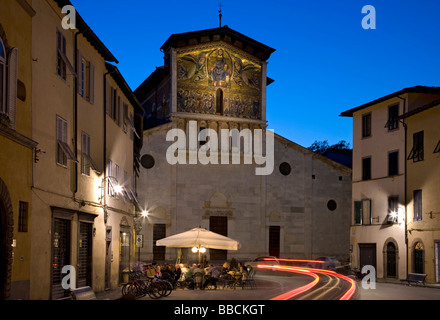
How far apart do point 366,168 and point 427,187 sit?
662 cm

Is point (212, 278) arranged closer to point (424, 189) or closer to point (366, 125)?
A: point (424, 189)

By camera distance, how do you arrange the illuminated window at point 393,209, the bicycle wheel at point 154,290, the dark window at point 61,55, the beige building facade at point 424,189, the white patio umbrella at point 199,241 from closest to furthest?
the dark window at point 61,55 → the bicycle wheel at point 154,290 → the white patio umbrella at point 199,241 → the beige building facade at point 424,189 → the illuminated window at point 393,209

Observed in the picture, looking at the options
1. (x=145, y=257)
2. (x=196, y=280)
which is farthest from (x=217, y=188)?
(x=196, y=280)

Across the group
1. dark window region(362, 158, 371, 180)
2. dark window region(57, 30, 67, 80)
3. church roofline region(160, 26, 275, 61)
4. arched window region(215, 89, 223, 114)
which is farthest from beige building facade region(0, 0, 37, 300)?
arched window region(215, 89, 223, 114)

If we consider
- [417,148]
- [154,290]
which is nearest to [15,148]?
[154,290]

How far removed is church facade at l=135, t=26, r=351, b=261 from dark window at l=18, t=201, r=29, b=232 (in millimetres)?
30543

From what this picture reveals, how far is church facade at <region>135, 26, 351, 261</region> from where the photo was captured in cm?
4816

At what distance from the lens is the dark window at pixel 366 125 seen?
41.6 m

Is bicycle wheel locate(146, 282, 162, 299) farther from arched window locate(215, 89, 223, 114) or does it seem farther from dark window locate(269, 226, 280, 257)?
arched window locate(215, 89, 223, 114)

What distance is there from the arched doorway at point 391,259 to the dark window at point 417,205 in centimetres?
267

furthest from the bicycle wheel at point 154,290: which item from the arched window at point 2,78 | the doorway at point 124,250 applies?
the arched window at point 2,78

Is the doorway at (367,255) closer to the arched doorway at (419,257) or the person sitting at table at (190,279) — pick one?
the arched doorway at (419,257)
